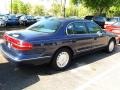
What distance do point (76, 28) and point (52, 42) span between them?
1248 mm

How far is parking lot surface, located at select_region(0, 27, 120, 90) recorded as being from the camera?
200 inches

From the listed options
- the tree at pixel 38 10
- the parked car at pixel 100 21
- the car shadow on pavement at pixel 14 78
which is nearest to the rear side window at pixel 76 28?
the car shadow on pavement at pixel 14 78

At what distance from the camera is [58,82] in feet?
17.5

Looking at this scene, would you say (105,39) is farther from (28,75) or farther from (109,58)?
(28,75)

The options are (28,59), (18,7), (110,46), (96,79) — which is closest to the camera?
(28,59)

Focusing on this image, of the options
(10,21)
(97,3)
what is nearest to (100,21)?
(97,3)

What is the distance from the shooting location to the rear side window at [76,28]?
21.3 ft

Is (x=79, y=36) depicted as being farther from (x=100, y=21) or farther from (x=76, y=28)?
(x=100, y=21)

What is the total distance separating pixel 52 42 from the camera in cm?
581

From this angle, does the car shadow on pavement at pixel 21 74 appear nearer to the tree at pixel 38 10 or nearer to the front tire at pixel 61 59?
the front tire at pixel 61 59

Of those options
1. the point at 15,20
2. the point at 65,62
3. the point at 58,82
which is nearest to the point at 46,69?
the point at 65,62

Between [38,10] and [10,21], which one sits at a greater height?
[38,10]

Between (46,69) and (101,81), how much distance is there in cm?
165

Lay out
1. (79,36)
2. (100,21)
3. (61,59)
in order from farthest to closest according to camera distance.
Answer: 1. (100,21)
2. (79,36)
3. (61,59)
